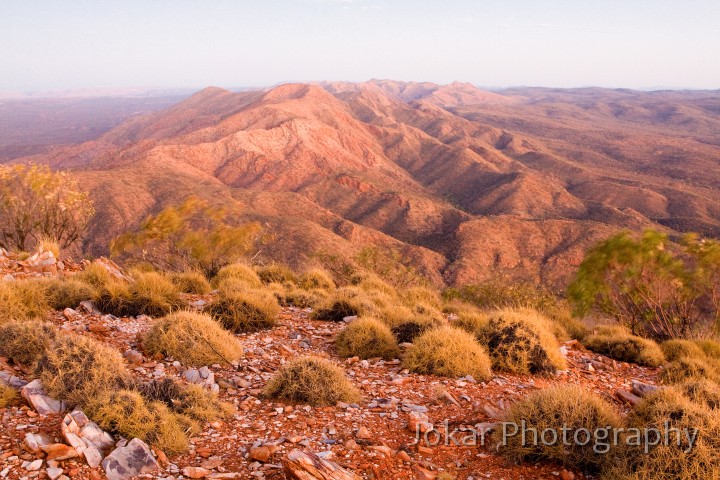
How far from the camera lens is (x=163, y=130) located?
155 m

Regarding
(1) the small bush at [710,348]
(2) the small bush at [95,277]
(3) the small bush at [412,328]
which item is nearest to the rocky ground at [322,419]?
(3) the small bush at [412,328]

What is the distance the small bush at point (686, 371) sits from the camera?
7332 millimetres

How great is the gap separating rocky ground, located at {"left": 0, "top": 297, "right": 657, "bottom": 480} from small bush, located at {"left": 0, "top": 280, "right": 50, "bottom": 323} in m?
0.36

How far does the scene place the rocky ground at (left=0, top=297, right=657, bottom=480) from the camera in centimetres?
412

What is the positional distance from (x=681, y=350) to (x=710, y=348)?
71 centimetres

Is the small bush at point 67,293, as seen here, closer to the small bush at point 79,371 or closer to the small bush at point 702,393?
the small bush at point 79,371

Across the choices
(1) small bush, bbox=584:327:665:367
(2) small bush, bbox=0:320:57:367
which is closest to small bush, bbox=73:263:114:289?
(2) small bush, bbox=0:320:57:367

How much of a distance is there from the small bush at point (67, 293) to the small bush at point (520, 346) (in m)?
7.39

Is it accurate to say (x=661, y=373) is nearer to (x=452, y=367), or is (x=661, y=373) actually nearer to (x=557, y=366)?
(x=557, y=366)

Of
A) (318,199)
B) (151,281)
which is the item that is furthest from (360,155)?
(151,281)

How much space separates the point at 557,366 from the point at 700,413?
321 centimetres

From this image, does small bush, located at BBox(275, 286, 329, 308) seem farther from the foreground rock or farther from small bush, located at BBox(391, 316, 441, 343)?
the foreground rock

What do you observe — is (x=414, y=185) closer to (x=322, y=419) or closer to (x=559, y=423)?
(x=322, y=419)

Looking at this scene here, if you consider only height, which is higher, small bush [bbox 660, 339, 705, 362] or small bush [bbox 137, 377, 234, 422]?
small bush [bbox 137, 377, 234, 422]
